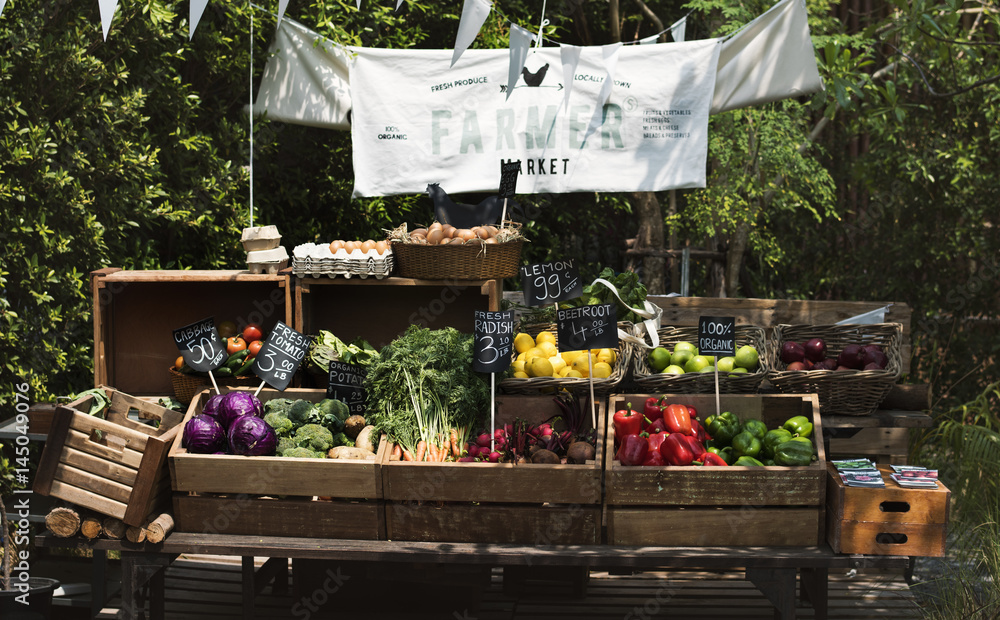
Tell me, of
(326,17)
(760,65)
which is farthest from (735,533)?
(326,17)

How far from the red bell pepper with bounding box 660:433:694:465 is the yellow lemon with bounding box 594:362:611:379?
544 mm

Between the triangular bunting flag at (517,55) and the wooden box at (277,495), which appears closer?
the wooden box at (277,495)

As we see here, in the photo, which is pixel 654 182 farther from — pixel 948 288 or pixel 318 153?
pixel 948 288

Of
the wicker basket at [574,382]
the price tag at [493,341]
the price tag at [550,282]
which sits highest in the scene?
the price tag at [550,282]

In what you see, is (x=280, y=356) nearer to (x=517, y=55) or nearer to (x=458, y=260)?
(x=458, y=260)

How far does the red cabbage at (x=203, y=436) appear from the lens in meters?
3.17

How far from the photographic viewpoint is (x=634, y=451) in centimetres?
302

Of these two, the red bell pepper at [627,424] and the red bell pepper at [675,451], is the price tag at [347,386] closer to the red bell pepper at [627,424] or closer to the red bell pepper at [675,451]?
the red bell pepper at [627,424]

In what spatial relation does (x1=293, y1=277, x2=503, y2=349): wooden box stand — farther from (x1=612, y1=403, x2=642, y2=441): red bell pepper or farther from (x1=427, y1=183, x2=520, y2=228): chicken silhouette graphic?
(x1=612, y1=403, x2=642, y2=441): red bell pepper

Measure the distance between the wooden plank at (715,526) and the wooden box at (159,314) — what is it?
78.1 inches

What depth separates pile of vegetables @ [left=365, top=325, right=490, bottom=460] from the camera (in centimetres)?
326

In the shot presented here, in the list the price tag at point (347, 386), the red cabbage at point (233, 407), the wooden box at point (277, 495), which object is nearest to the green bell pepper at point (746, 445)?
the wooden box at point (277, 495)

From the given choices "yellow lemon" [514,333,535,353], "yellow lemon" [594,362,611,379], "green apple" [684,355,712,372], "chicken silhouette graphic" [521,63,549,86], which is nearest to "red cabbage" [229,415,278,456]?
"yellow lemon" [514,333,535,353]

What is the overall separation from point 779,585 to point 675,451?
546 mm
